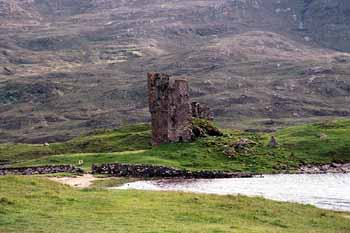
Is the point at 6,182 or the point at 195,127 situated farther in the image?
the point at 195,127

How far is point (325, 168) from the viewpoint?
8056 centimetres

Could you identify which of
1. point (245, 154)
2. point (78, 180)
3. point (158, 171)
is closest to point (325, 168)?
point (245, 154)

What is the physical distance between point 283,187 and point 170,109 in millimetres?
27479

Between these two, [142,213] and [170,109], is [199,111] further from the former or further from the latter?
[142,213]

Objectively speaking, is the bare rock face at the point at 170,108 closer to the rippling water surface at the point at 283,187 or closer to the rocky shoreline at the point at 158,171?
the rocky shoreline at the point at 158,171

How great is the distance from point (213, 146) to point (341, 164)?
15.7m

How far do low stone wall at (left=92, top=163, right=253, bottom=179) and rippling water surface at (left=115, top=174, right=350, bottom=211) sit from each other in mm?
3570

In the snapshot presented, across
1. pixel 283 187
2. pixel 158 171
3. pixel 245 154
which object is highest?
pixel 283 187

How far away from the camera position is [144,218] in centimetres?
3900

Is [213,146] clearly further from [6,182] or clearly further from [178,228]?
[178,228]

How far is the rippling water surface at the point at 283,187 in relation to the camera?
2222 inches

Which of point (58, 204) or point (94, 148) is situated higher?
point (58, 204)

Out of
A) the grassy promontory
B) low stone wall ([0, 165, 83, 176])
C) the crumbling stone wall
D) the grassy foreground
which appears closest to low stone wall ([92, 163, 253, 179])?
the grassy promontory

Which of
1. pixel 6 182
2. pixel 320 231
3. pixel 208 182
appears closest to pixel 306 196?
pixel 208 182
